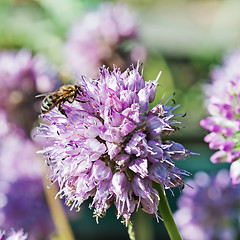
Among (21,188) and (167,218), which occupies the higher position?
(21,188)

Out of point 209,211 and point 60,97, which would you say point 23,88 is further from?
point 60,97

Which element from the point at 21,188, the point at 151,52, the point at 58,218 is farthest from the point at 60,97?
the point at 151,52

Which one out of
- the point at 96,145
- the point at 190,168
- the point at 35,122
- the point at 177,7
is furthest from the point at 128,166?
the point at 177,7

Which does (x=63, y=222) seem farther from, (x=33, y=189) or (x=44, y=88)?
(x=44, y=88)

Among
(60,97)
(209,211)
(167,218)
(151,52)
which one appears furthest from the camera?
(151,52)

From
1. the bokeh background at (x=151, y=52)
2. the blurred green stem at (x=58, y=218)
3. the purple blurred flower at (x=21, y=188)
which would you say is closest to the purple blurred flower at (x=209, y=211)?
the bokeh background at (x=151, y=52)

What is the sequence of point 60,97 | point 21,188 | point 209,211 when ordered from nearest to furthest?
point 60,97
point 209,211
point 21,188

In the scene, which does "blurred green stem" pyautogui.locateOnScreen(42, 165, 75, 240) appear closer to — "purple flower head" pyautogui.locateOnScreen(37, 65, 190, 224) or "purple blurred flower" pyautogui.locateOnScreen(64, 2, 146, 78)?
"purple blurred flower" pyautogui.locateOnScreen(64, 2, 146, 78)

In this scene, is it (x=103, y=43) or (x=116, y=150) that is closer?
(x=116, y=150)
